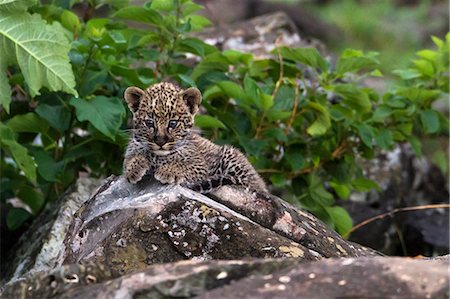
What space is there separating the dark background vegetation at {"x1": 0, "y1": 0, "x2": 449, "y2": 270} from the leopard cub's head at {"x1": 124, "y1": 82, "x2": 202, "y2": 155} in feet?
3.53

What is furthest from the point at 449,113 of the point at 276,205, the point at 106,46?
the point at 276,205

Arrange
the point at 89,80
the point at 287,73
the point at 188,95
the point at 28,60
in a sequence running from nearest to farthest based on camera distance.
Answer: the point at 188,95
the point at 28,60
the point at 89,80
the point at 287,73

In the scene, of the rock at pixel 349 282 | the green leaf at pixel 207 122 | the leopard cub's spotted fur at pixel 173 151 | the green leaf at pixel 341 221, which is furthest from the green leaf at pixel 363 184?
the rock at pixel 349 282

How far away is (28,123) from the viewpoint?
27.6ft

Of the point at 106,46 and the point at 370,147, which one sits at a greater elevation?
the point at 106,46

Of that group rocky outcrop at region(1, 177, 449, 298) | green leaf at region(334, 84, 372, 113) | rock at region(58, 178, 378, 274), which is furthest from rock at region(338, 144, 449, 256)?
rock at region(58, 178, 378, 274)

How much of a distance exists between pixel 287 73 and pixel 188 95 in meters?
2.42

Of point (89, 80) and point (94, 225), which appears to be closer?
point (94, 225)

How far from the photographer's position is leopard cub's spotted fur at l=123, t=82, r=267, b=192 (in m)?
6.81

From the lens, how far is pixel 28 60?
24.7 ft

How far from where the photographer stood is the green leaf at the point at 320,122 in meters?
8.85

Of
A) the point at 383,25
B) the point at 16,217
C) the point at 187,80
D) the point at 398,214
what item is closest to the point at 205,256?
the point at 187,80

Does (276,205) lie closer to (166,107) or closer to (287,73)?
(166,107)

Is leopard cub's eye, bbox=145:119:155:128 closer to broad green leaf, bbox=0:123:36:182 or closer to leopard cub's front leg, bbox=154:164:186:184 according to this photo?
leopard cub's front leg, bbox=154:164:186:184
